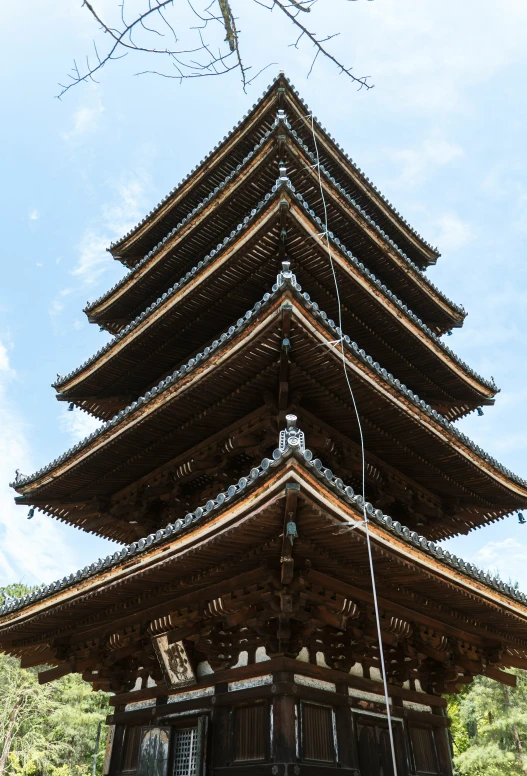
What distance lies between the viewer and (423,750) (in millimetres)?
8086

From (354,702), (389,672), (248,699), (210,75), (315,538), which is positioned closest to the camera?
(210,75)

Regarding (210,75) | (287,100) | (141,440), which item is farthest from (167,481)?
(287,100)

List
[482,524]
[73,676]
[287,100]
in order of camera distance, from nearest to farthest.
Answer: [482,524] < [287,100] < [73,676]

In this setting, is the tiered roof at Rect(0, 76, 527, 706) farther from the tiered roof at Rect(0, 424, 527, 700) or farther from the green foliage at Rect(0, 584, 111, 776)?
the green foliage at Rect(0, 584, 111, 776)

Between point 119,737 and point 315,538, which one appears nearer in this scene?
point 315,538

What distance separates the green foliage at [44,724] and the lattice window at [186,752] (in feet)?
80.8

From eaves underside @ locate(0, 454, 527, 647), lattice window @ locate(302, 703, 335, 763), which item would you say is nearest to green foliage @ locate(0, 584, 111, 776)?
eaves underside @ locate(0, 454, 527, 647)

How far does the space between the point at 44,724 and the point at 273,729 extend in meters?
34.4

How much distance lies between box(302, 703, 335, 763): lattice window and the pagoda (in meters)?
0.02

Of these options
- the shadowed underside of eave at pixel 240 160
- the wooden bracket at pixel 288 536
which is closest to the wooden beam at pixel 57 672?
the wooden bracket at pixel 288 536

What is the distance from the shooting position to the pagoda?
619 centimetres

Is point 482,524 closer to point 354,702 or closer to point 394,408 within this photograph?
point 394,408

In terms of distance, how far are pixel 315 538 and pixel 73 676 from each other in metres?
35.9

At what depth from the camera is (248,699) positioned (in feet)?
21.6
